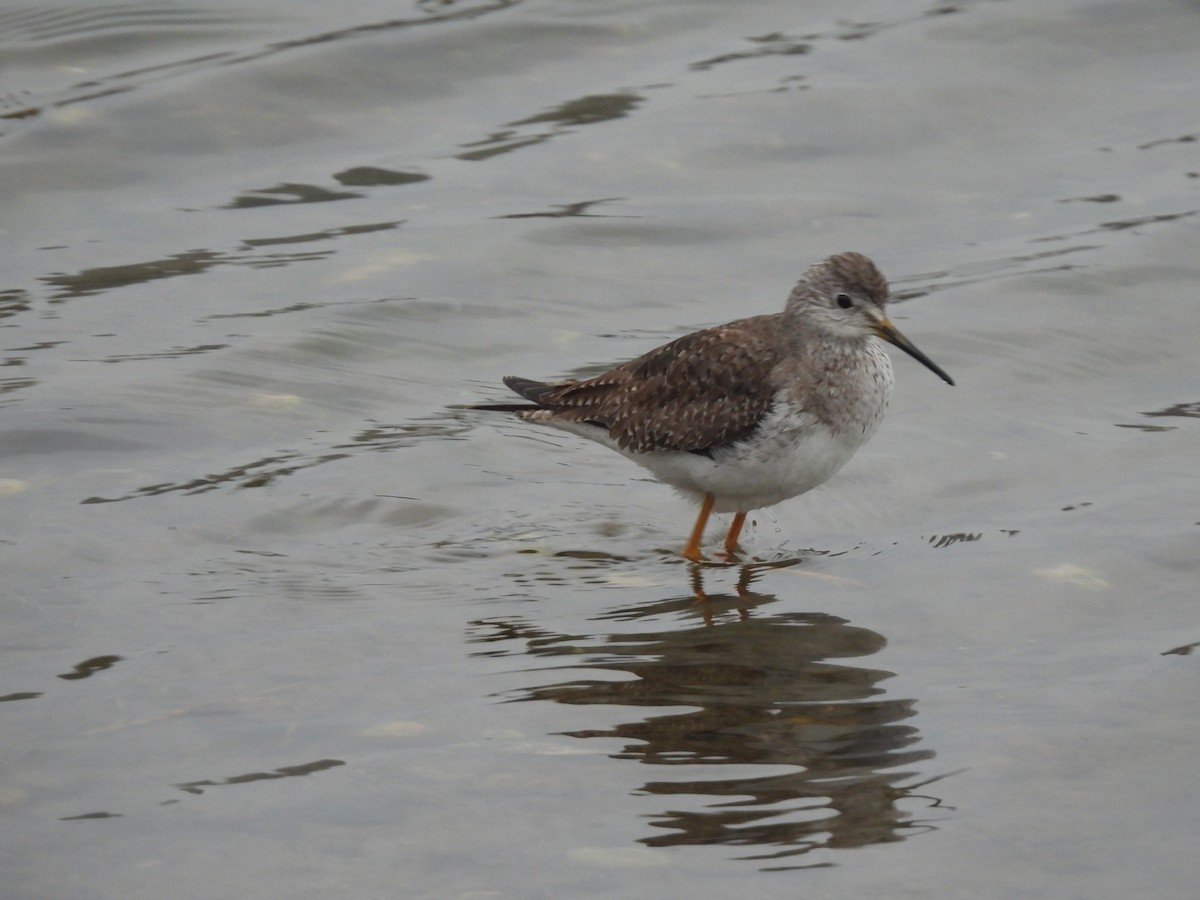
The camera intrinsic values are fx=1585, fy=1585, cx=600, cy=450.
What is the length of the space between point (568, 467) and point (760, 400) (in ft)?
5.50

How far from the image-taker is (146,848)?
533cm

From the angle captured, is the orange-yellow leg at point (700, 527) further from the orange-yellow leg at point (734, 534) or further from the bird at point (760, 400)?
the orange-yellow leg at point (734, 534)

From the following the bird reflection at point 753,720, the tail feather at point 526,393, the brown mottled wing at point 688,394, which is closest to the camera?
the bird reflection at point 753,720

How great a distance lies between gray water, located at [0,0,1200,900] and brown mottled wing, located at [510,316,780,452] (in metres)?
0.54

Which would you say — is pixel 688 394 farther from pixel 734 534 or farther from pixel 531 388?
pixel 531 388

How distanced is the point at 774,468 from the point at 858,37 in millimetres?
9250

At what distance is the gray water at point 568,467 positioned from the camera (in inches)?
220

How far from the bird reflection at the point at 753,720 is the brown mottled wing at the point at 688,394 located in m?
0.95

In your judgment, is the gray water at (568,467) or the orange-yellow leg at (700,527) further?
the orange-yellow leg at (700,527)

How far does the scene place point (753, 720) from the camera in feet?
20.7

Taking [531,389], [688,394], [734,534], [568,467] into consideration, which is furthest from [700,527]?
[531,389]

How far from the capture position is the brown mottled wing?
8328mm

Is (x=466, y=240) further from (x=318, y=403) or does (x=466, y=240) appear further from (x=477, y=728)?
(x=477, y=728)

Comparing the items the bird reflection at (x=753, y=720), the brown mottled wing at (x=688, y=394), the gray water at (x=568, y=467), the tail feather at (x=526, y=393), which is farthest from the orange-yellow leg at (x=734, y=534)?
the tail feather at (x=526, y=393)
